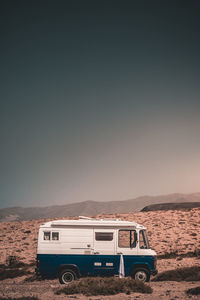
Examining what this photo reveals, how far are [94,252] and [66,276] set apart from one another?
194cm

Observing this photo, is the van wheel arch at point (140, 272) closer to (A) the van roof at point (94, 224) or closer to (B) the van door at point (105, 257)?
(B) the van door at point (105, 257)

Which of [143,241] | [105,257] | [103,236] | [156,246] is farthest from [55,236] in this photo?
[156,246]

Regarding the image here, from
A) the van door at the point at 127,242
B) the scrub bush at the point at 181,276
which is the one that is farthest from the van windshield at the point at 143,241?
the scrub bush at the point at 181,276

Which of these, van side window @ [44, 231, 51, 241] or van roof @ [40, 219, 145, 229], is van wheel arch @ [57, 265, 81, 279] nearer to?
van side window @ [44, 231, 51, 241]

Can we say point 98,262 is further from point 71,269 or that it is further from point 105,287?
point 105,287

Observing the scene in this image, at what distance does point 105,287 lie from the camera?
545 inches

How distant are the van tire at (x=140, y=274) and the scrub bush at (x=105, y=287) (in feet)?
3.80

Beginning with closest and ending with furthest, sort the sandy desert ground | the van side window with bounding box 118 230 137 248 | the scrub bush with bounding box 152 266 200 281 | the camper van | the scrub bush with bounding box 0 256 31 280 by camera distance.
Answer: the sandy desert ground
the camper van
the van side window with bounding box 118 230 137 248
the scrub bush with bounding box 152 266 200 281
the scrub bush with bounding box 0 256 31 280

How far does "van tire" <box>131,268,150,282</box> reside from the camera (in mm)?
15641

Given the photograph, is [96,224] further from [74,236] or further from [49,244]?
[49,244]

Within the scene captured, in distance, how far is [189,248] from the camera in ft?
93.6

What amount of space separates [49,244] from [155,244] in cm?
1798

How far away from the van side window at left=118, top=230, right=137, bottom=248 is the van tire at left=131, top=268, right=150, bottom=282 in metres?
1.26

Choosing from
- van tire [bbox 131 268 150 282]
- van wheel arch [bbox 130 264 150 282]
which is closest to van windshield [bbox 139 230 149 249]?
van wheel arch [bbox 130 264 150 282]
